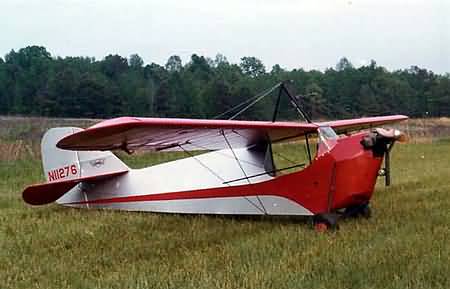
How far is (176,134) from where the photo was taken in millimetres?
7305

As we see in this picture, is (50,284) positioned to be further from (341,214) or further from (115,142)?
(341,214)

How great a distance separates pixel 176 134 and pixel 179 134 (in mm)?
43

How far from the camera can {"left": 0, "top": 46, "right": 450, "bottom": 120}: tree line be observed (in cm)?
5547

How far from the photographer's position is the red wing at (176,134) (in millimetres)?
6254

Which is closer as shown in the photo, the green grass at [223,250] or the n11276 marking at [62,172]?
the green grass at [223,250]

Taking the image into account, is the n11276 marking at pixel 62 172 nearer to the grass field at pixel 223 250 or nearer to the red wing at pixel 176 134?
the grass field at pixel 223 250

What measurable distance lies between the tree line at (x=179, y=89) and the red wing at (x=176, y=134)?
36730 millimetres

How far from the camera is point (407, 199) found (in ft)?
31.8

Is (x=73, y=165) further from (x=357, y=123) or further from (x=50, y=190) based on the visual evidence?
(x=357, y=123)

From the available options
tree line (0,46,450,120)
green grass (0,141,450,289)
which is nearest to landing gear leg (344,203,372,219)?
green grass (0,141,450,289)

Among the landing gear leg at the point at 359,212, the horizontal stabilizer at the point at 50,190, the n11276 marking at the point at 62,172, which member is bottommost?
the landing gear leg at the point at 359,212

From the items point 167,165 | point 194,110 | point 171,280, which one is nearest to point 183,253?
point 171,280

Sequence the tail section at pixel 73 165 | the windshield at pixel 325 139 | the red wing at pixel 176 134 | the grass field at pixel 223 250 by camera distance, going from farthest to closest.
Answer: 1. the tail section at pixel 73 165
2. the windshield at pixel 325 139
3. the red wing at pixel 176 134
4. the grass field at pixel 223 250

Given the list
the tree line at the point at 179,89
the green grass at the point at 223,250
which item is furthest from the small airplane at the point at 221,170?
the tree line at the point at 179,89
